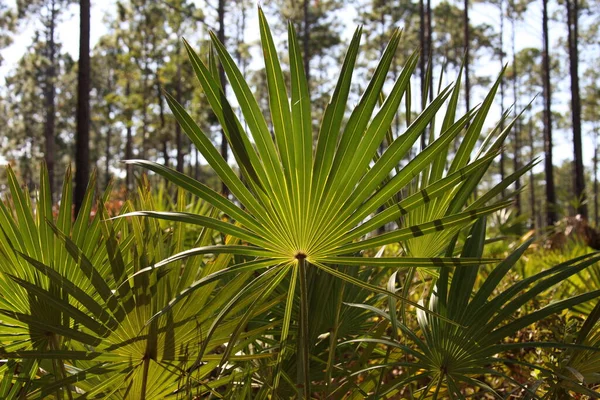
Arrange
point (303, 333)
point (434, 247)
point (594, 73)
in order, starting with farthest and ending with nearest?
point (594, 73), point (434, 247), point (303, 333)

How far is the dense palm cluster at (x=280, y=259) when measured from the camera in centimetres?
153

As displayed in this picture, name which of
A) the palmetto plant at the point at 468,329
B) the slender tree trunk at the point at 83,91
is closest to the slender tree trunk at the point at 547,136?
the slender tree trunk at the point at 83,91

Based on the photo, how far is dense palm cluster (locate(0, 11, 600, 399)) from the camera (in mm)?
1531

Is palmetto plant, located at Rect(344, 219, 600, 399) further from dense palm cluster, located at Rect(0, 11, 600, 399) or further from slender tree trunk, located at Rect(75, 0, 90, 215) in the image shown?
slender tree trunk, located at Rect(75, 0, 90, 215)

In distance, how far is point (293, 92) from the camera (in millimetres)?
1520

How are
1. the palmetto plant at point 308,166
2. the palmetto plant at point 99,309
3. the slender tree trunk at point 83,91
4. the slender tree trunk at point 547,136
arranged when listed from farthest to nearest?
the slender tree trunk at point 547,136, the slender tree trunk at point 83,91, the palmetto plant at point 99,309, the palmetto plant at point 308,166

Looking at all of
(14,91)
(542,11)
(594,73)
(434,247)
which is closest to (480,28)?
(594,73)

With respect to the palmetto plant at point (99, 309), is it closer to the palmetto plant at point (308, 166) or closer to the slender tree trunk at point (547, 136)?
the palmetto plant at point (308, 166)

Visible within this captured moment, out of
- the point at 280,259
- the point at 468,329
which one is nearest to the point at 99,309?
the point at 280,259

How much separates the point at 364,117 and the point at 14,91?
44040mm

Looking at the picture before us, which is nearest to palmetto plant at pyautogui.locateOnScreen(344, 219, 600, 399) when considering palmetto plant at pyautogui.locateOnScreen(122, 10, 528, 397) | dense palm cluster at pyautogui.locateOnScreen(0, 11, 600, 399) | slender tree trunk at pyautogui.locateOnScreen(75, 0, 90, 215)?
dense palm cluster at pyautogui.locateOnScreen(0, 11, 600, 399)

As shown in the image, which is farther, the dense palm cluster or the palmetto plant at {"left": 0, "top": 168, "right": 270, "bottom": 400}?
the palmetto plant at {"left": 0, "top": 168, "right": 270, "bottom": 400}

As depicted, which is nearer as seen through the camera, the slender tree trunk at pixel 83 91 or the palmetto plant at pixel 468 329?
the palmetto plant at pixel 468 329

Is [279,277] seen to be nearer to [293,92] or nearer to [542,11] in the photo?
[293,92]
